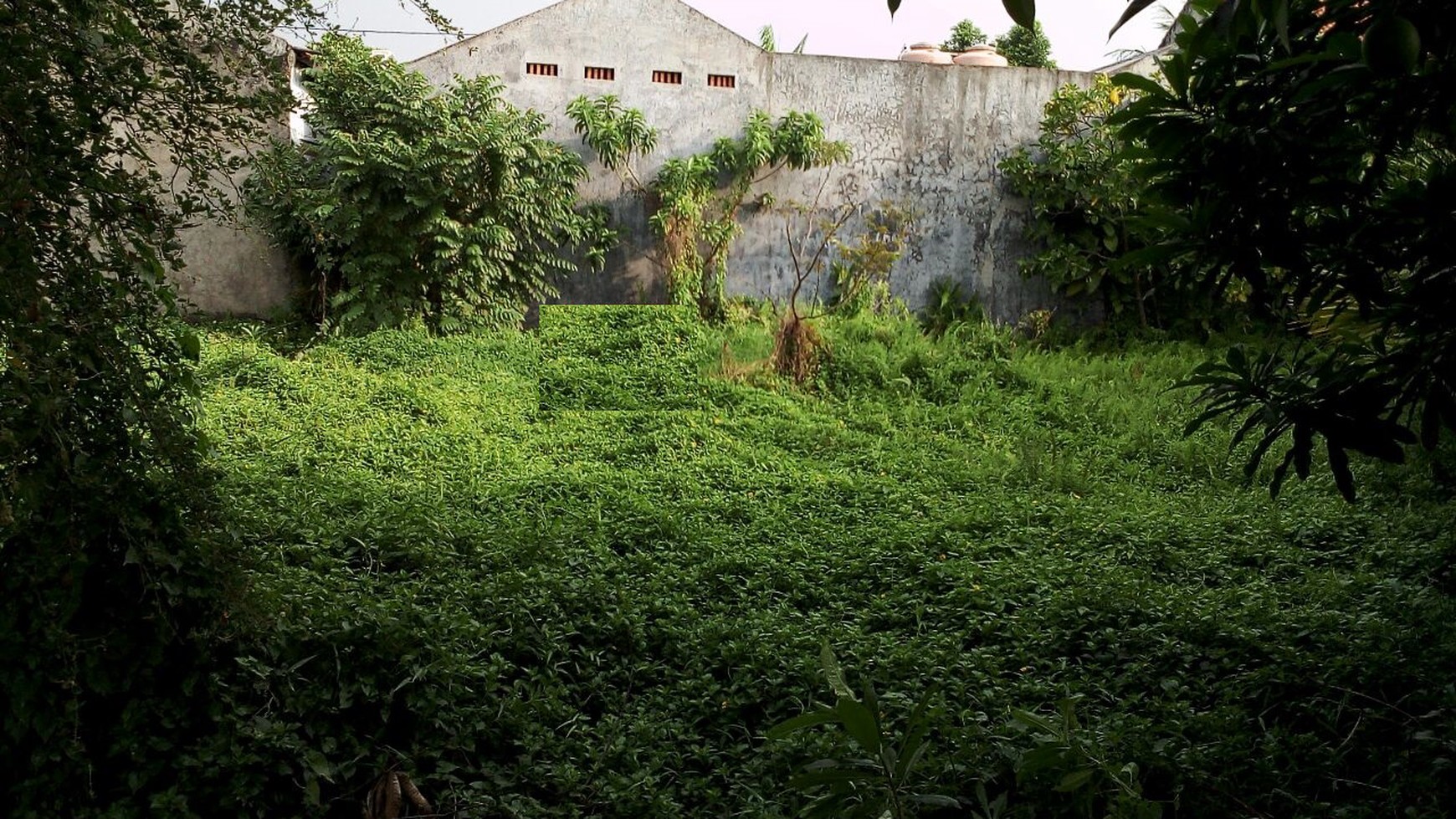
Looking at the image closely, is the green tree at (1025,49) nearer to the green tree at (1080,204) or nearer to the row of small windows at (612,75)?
the green tree at (1080,204)

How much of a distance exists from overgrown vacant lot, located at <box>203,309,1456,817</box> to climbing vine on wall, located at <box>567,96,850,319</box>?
1.65 metres

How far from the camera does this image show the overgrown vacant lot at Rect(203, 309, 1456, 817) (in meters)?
3.13

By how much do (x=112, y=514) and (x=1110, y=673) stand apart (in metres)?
3.11

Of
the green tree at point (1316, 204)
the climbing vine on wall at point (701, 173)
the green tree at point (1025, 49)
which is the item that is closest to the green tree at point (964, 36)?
the green tree at point (1025, 49)

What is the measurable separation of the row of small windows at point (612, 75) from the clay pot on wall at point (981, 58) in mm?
2704

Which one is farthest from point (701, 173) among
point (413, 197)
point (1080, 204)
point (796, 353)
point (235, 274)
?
point (235, 274)

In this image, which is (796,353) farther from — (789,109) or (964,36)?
(964,36)

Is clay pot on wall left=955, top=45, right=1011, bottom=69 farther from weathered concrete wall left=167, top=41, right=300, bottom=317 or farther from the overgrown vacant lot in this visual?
weathered concrete wall left=167, top=41, right=300, bottom=317

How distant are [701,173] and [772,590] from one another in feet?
18.0

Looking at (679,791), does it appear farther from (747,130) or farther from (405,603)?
(747,130)

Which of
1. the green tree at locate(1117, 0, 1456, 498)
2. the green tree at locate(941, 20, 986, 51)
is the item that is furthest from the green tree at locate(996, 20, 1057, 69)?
the green tree at locate(1117, 0, 1456, 498)

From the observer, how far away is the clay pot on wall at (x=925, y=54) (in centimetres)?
1062

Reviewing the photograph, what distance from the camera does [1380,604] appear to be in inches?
157

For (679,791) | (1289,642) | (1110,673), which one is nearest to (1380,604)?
(1289,642)
